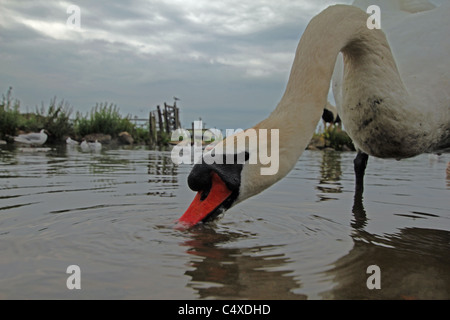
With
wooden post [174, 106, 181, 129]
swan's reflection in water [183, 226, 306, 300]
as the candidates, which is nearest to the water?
swan's reflection in water [183, 226, 306, 300]

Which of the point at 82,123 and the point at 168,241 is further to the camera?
the point at 82,123

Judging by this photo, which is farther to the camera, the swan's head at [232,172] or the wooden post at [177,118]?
the wooden post at [177,118]

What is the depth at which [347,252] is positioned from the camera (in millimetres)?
2500

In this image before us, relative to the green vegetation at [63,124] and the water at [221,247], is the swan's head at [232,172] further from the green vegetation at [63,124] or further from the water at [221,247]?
the green vegetation at [63,124]

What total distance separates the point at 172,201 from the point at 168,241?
4.72 feet

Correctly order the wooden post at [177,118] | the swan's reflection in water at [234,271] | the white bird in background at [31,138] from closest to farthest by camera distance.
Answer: the swan's reflection in water at [234,271] < the white bird in background at [31,138] < the wooden post at [177,118]

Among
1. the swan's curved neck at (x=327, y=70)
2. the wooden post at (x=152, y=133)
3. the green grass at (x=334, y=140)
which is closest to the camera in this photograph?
the swan's curved neck at (x=327, y=70)

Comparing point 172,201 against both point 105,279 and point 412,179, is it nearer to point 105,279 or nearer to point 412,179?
point 105,279

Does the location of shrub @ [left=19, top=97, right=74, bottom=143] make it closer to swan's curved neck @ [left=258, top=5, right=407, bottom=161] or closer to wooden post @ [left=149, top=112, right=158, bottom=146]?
wooden post @ [left=149, top=112, right=158, bottom=146]

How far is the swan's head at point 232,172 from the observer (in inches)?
85.7

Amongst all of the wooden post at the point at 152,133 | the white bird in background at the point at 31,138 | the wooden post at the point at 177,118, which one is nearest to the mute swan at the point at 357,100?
the white bird in background at the point at 31,138

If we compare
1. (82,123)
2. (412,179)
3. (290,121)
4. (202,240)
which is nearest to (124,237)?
(202,240)

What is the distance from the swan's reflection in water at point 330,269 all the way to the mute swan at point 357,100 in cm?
29

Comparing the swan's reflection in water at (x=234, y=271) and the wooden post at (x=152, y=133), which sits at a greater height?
the wooden post at (x=152, y=133)
